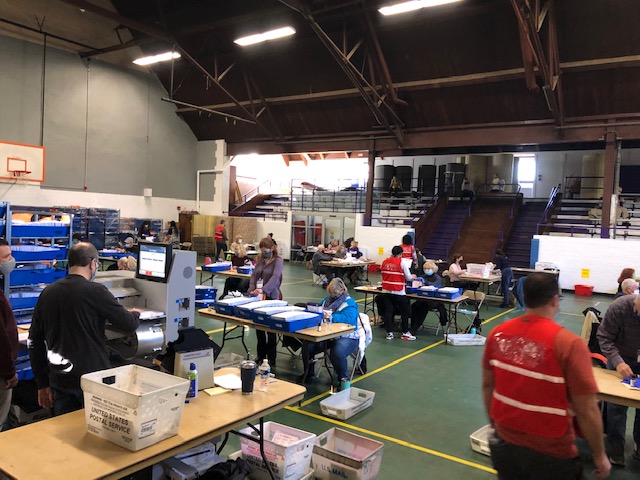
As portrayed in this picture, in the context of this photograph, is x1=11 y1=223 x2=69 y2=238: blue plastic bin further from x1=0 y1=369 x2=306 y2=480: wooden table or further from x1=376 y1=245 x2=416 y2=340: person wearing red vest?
x1=0 y1=369 x2=306 y2=480: wooden table

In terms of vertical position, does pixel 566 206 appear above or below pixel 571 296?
above

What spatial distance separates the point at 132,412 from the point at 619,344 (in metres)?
3.68

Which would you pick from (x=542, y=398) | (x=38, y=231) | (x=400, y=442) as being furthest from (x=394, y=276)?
(x=542, y=398)

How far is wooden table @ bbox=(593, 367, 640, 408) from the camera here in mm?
3268

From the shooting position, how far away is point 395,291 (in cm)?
820

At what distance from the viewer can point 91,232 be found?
56.4ft

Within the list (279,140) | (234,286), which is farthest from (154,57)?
(234,286)

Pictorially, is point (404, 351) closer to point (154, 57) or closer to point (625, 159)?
point (154, 57)

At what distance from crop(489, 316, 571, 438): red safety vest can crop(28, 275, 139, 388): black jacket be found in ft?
6.84

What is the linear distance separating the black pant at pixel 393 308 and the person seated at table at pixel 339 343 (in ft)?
8.63

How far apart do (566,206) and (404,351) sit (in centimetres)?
1456

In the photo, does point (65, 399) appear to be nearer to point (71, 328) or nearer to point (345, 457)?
point (71, 328)

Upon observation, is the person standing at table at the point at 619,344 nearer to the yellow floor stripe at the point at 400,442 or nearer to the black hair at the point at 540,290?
the yellow floor stripe at the point at 400,442

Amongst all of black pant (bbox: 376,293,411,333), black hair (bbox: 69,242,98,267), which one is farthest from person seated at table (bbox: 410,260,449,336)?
black hair (bbox: 69,242,98,267)
